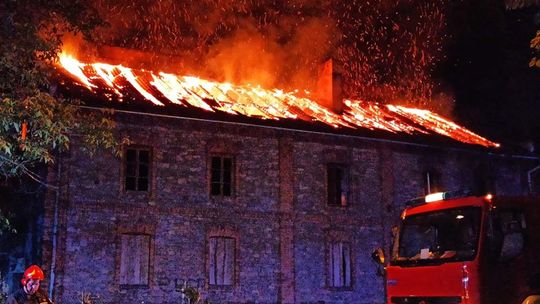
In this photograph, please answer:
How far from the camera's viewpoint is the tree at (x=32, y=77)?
8.53 metres

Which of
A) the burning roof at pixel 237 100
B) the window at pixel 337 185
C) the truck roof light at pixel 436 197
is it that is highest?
the burning roof at pixel 237 100

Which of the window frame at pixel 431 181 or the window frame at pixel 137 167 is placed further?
the window frame at pixel 431 181

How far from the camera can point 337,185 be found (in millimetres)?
19484

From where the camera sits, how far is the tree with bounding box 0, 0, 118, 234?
8.53 m

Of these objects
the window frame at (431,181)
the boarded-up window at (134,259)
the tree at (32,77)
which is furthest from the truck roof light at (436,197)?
the window frame at (431,181)

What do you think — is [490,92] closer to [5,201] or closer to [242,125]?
[242,125]

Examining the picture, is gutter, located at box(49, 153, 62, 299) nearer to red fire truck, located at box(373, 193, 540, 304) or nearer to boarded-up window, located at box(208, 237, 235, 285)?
boarded-up window, located at box(208, 237, 235, 285)

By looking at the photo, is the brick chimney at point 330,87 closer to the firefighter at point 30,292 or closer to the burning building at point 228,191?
the burning building at point 228,191

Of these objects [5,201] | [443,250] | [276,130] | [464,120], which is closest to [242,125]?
[276,130]

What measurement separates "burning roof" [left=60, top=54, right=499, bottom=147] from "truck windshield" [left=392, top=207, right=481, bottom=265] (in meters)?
9.49

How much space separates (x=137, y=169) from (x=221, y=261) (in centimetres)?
348

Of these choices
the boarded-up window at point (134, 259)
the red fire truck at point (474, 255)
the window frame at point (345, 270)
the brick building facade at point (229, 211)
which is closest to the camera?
the red fire truck at point (474, 255)

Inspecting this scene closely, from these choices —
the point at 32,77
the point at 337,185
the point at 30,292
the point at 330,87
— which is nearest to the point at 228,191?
the point at 337,185

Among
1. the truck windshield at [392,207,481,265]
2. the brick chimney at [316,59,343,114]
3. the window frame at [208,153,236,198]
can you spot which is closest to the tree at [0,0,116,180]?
the truck windshield at [392,207,481,265]
